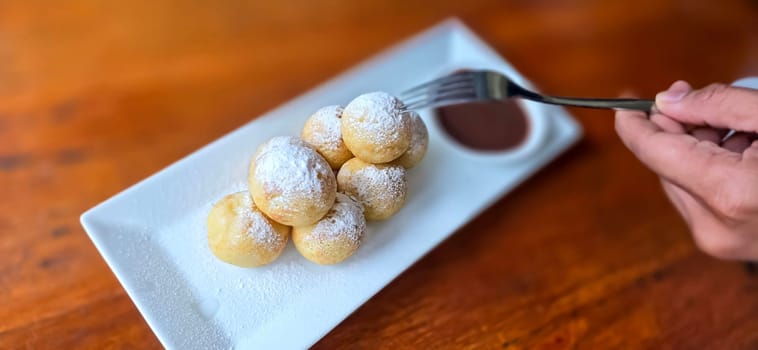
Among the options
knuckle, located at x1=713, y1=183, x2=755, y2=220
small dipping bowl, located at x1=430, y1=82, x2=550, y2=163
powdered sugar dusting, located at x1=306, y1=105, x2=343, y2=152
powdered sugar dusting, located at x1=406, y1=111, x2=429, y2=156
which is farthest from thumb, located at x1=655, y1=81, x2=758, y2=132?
powdered sugar dusting, located at x1=306, y1=105, x2=343, y2=152

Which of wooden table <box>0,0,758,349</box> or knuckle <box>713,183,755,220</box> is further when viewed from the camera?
wooden table <box>0,0,758,349</box>

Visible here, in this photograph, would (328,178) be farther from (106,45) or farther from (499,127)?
(106,45)

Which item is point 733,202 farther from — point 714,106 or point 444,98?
point 444,98

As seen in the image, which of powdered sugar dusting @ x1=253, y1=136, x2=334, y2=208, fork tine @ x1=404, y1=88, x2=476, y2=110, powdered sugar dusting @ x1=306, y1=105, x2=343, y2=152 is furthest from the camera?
fork tine @ x1=404, y1=88, x2=476, y2=110

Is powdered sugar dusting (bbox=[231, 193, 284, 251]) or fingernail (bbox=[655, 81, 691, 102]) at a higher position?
fingernail (bbox=[655, 81, 691, 102])

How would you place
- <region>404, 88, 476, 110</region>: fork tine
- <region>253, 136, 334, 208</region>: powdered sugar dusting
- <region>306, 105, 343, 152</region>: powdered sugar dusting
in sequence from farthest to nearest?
<region>404, 88, 476, 110</region>: fork tine → <region>306, 105, 343, 152</region>: powdered sugar dusting → <region>253, 136, 334, 208</region>: powdered sugar dusting

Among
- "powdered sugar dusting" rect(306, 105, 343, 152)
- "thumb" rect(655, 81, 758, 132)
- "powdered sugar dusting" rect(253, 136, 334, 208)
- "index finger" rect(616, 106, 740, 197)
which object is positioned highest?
"thumb" rect(655, 81, 758, 132)

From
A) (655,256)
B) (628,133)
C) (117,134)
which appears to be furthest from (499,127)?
(117,134)

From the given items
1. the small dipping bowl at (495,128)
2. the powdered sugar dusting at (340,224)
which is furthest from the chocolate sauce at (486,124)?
the powdered sugar dusting at (340,224)

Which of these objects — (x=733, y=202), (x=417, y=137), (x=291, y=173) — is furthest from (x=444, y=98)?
(x=733, y=202)

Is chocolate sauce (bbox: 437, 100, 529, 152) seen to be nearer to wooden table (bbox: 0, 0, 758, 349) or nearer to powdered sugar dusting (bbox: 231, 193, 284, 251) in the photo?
wooden table (bbox: 0, 0, 758, 349)
